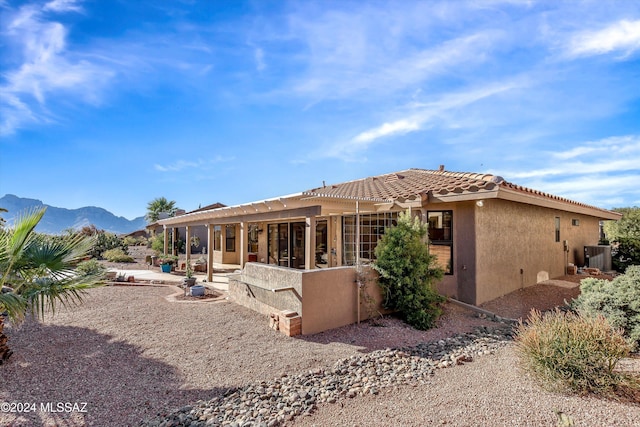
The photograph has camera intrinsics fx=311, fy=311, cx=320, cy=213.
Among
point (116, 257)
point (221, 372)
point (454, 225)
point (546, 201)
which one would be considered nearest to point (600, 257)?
point (546, 201)

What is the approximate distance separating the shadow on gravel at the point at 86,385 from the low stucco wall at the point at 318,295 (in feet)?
8.75

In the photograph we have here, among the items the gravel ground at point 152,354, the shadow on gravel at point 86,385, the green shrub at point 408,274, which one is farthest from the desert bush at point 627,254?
the shadow on gravel at point 86,385

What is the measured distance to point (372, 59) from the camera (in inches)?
416

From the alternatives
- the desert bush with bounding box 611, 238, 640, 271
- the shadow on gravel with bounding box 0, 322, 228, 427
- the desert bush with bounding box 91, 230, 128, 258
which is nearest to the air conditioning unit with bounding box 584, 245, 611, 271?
the desert bush with bounding box 611, 238, 640, 271

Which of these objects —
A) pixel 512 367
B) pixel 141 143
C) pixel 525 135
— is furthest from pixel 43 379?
pixel 525 135

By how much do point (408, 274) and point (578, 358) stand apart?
148 inches

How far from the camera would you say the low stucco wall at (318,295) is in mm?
6844

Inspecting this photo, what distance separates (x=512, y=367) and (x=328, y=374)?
2.98 meters

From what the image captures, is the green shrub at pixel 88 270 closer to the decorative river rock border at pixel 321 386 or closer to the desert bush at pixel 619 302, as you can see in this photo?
the decorative river rock border at pixel 321 386

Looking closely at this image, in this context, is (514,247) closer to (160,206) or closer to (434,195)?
(434,195)

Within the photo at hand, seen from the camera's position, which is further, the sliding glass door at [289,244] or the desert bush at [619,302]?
the sliding glass door at [289,244]

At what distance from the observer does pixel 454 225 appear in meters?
9.31

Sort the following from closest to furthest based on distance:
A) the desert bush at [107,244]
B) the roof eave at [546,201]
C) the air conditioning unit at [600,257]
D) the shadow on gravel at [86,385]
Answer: the shadow on gravel at [86,385] → the roof eave at [546,201] → the air conditioning unit at [600,257] → the desert bush at [107,244]

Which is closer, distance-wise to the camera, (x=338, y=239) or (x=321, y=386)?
(x=321, y=386)
